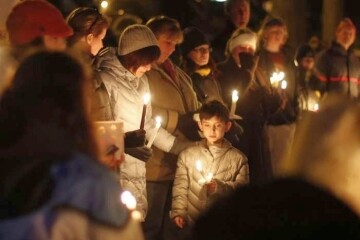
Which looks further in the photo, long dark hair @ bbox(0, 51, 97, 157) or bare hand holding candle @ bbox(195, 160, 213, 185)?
bare hand holding candle @ bbox(195, 160, 213, 185)

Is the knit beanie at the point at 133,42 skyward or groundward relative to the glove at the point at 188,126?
skyward

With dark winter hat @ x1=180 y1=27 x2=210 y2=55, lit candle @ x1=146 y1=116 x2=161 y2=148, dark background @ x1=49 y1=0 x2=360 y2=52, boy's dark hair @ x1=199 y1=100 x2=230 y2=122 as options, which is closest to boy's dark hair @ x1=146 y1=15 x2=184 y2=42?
boy's dark hair @ x1=199 y1=100 x2=230 y2=122

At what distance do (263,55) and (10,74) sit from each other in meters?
7.11

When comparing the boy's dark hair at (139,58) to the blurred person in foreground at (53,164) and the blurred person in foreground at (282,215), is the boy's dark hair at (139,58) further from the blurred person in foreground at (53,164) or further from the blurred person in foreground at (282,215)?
the blurred person in foreground at (282,215)

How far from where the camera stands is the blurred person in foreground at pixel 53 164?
3.06 metres

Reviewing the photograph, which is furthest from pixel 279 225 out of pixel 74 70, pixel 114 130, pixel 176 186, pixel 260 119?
pixel 260 119

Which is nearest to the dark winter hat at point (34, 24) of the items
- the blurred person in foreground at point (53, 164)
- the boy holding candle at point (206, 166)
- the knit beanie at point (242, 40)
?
the blurred person in foreground at point (53, 164)

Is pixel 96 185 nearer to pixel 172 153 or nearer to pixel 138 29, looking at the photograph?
pixel 138 29

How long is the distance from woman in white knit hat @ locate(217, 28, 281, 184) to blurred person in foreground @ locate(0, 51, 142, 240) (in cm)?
554

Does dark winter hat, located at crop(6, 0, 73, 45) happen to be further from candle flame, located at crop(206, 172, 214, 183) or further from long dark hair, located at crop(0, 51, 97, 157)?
candle flame, located at crop(206, 172, 214, 183)

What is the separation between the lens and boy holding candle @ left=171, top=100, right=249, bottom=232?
24.0ft

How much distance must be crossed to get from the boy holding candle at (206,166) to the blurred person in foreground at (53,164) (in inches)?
157

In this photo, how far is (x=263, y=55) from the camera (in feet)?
33.8

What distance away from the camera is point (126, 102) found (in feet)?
22.1
